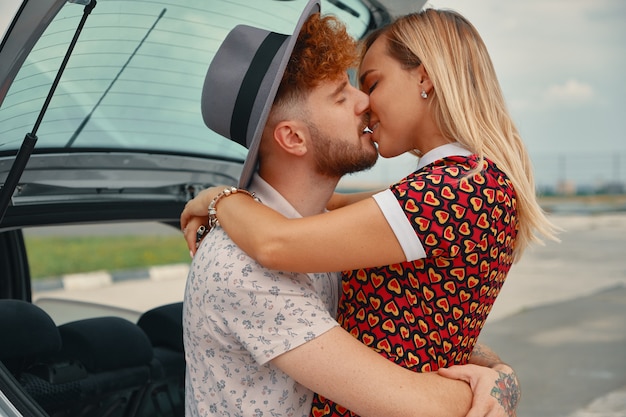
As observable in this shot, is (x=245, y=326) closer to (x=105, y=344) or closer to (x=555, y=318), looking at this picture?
(x=105, y=344)

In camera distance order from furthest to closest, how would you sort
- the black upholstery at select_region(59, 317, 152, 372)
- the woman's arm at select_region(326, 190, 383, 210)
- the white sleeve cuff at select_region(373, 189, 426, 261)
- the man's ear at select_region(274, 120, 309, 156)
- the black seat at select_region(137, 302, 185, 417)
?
the black seat at select_region(137, 302, 185, 417)
the black upholstery at select_region(59, 317, 152, 372)
the woman's arm at select_region(326, 190, 383, 210)
the man's ear at select_region(274, 120, 309, 156)
the white sleeve cuff at select_region(373, 189, 426, 261)

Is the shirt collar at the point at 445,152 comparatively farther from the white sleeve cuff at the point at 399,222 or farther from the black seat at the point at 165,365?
the black seat at the point at 165,365

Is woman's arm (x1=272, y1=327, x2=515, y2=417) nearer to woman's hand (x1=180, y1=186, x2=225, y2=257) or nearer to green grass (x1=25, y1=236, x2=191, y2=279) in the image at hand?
woman's hand (x1=180, y1=186, x2=225, y2=257)

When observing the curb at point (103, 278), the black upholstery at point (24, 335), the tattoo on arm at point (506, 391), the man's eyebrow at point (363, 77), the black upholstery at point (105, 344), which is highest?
the man's eyebrow at point (363, 77)

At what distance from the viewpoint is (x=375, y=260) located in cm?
141

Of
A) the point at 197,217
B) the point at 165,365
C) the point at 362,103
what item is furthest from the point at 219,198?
the point at 165,365

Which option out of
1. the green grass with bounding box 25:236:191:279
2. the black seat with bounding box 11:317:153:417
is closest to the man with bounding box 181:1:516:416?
the black seat with bounding box 11:317:153:417

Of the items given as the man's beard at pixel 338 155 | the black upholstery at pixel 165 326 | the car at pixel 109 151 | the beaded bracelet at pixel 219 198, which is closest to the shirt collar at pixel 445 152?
the man's beard at pixel 338 155

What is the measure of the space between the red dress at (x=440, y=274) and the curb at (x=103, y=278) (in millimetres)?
8328

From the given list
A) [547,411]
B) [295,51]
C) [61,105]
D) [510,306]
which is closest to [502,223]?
[295,51]

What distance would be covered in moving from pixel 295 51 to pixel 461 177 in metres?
0.43

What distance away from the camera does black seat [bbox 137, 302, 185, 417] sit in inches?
98.9

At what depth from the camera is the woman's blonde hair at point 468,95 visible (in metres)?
1.52

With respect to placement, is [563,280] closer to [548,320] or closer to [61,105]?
[548,320]
